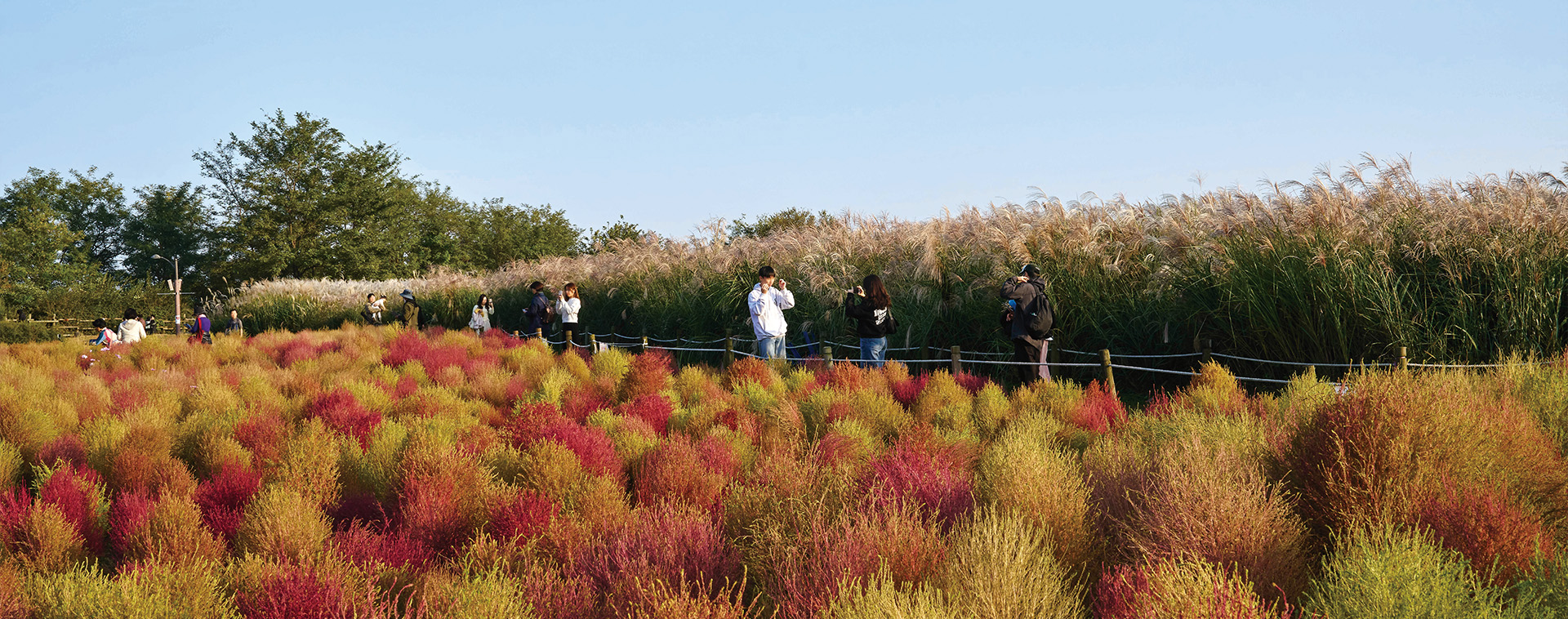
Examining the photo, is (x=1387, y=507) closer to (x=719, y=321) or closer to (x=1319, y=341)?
(x=1319, y=341)

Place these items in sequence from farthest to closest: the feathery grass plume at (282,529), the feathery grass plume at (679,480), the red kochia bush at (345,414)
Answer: the red kochia bush at (345,414) → the feathery grass plume at (679,480) → the feathery grass plume at (282,529)

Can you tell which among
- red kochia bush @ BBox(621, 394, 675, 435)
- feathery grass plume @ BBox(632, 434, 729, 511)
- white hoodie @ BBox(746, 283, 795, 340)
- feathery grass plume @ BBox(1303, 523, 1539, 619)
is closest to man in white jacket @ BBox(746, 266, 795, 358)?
white hoodie @ BBox(746, 283, 795, 340)

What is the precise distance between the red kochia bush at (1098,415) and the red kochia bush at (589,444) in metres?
3.24

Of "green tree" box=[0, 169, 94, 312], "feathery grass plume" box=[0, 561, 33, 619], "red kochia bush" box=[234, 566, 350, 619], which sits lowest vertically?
"feathery grass plume" box=[0, 561, 33, 619]

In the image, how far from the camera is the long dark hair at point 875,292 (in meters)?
10.2

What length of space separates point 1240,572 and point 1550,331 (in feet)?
21.8

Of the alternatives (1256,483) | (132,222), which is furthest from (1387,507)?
(132,222)

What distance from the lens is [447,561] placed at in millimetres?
3725

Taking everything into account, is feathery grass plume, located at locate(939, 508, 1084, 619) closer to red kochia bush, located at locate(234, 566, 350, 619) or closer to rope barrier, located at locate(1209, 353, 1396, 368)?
red kochia bush, located at locate(234, 566, 350, 619)

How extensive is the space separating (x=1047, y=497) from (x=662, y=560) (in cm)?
158

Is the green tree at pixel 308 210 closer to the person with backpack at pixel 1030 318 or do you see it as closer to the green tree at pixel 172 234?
A: the green tree at pixel 172 234

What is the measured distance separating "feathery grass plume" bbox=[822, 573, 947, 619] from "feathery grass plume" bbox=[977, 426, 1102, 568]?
61 centimetres

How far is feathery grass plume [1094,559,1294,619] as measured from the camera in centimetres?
250

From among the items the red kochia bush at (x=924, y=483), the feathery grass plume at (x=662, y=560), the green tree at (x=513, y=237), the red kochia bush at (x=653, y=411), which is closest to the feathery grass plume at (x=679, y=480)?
the feathery grass plume at (x=662, y=560)
